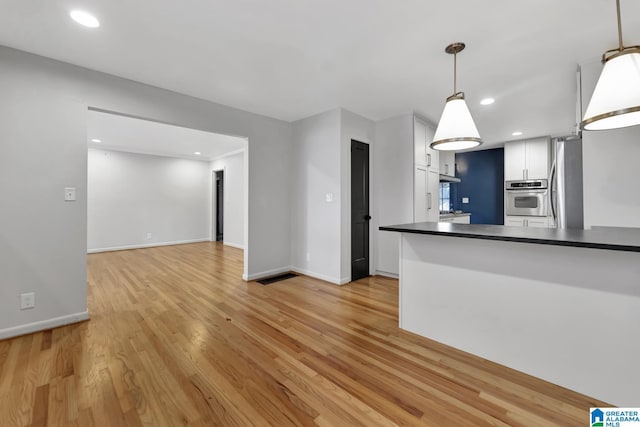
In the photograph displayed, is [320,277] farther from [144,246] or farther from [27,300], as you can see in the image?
[144,246]

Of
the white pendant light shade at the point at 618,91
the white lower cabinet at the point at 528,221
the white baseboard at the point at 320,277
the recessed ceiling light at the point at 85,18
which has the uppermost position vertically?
the recessed ceiling light at the point at 85,18

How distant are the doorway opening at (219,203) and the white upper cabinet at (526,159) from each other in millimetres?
7569

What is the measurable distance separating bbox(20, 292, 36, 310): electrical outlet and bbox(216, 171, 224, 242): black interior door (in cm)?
587

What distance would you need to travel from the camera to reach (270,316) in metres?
2.73

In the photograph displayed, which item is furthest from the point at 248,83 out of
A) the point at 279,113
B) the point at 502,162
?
the point at 502,162

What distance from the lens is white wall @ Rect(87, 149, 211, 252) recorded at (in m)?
6.27

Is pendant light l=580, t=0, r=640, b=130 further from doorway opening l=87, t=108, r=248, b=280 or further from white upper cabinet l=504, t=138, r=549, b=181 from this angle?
doorway opening l=87, t=108, r=248, b=280

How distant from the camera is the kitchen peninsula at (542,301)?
4.91 feet

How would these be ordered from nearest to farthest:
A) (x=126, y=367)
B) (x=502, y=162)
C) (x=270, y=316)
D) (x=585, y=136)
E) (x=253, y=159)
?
(x=126, y=367), (x=585, y=136), (x=270, y=316), (x=253, y=159), (x=502, y=162)

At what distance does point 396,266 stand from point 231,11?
3728mm

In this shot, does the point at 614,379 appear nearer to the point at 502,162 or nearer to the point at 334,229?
the point at 334,229

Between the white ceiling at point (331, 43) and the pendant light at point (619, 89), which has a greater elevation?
the white ceiling at point (331, 43)

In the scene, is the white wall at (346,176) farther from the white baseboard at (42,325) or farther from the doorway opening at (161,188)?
the white baseboard at (42,325)

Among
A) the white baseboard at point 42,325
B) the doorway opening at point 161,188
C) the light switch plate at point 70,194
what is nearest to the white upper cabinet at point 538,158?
the doorway opening at point 161,188
